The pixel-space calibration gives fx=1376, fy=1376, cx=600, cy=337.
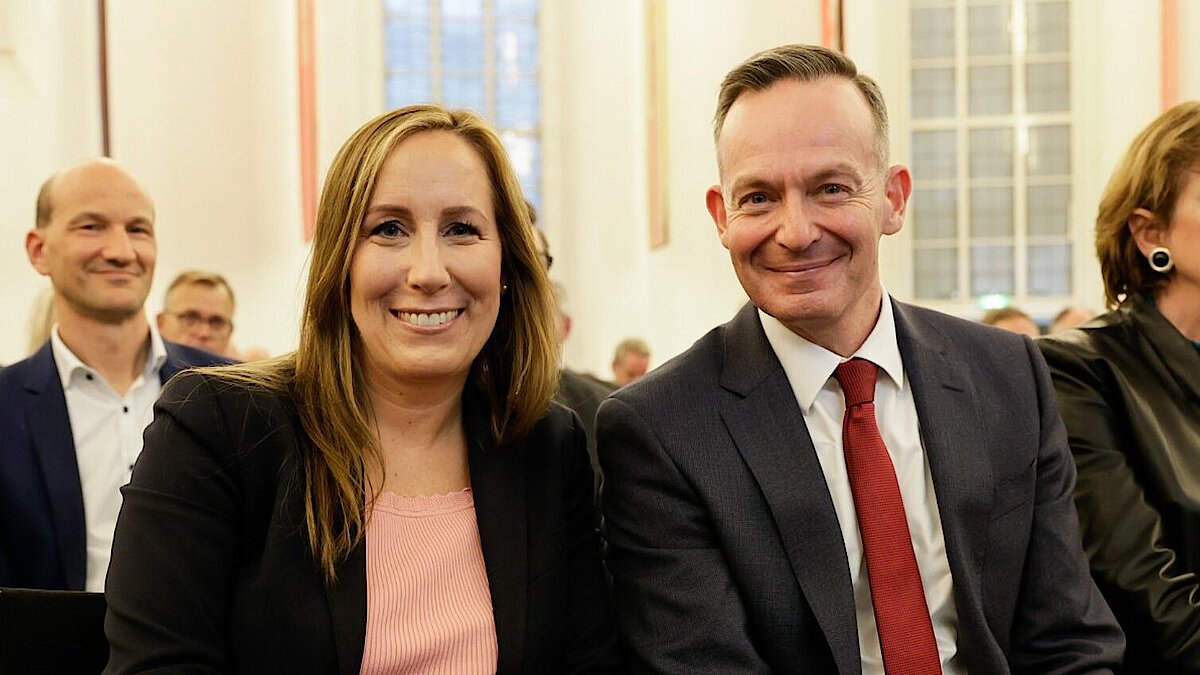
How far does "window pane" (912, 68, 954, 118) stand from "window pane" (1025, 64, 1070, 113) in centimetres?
50

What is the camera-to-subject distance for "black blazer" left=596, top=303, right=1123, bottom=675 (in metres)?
1.88

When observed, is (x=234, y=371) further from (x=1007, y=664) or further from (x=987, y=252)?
(x=987, y=252)

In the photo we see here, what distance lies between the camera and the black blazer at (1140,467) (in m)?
2.13

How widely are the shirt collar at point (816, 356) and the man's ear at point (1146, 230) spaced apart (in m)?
0.63

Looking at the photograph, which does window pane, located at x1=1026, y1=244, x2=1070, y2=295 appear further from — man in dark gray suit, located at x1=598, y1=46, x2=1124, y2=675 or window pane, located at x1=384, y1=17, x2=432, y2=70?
man in dark gray suit, located at x1=598, y1=46, x2=1124, y2=675

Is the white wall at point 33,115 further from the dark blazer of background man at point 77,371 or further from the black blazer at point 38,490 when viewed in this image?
the black blazer at point 38,490

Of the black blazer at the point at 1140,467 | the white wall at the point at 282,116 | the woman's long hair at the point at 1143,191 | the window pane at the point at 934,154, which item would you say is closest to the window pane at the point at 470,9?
the white wall at the point at 282,116

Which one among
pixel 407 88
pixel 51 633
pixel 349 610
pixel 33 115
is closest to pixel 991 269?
pixel 407 88

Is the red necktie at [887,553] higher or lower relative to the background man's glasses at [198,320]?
lower

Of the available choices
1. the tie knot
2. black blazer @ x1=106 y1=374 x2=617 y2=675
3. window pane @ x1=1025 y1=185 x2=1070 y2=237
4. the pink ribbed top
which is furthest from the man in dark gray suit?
window pane @ x1=1025 y1=185 x2=1070 y2=237

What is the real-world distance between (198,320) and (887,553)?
11.8 ft

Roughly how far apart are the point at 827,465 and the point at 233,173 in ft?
24.7

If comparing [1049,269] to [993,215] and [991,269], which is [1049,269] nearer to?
[991,269]

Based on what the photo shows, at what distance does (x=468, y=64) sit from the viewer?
11.4 meters
